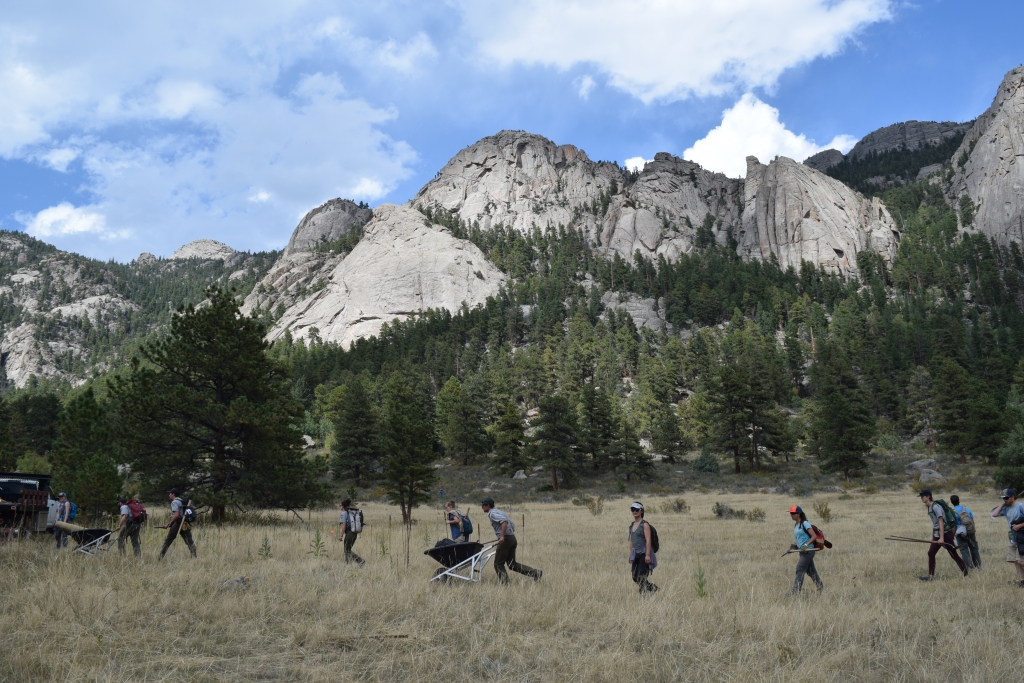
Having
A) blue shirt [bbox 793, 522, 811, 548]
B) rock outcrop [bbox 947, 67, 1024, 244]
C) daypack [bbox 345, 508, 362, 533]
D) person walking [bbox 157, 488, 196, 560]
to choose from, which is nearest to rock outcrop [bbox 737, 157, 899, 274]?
rock outcrop [bbox 947, 67, 1024, 244]

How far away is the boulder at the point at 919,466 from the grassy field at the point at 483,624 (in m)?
38.4

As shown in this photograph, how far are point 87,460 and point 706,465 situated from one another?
46601mm

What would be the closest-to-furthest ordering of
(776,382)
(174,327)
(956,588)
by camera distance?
(956,588) < (174,327) < (776,382)

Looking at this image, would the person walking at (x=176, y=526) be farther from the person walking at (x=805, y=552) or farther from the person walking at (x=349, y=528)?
the person walking at (x=805, y=552)

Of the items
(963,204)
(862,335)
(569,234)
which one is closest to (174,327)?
(862,335)

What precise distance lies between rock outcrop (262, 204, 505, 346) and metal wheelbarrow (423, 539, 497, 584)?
399ft

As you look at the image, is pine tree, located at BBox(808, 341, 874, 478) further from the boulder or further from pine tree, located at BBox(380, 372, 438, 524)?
pine tree, located at BBox(380, 372, 438, 524)

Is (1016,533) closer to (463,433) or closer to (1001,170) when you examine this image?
(463,433)

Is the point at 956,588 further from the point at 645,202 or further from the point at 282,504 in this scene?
the point at 645,202

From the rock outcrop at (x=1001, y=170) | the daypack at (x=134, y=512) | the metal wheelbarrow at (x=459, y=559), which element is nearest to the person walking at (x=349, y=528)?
the metal wheelbarrow at (x=459, y=559)

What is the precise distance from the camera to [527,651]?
601cm

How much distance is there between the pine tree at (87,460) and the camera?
17.5m

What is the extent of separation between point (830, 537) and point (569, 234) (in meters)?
159

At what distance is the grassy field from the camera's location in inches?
211
